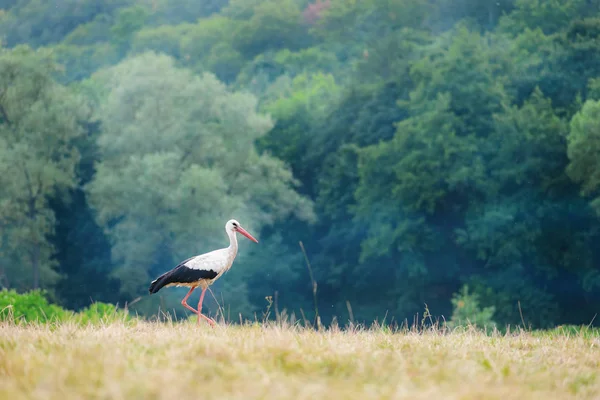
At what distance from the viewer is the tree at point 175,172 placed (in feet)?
124

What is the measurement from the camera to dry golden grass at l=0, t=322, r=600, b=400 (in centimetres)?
536

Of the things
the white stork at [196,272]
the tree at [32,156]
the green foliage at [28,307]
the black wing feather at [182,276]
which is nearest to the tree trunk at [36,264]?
the tree at [32,156]

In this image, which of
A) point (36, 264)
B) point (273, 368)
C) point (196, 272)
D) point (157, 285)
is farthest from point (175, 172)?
A: point (273, 368)

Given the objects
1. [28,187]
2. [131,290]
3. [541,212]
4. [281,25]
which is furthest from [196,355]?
[281,25]

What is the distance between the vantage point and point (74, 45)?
69250 millimetres

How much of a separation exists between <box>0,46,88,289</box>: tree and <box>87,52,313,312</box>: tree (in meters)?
1.75

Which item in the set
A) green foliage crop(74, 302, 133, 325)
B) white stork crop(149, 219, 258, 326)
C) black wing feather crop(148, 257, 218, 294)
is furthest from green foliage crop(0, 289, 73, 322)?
black wing feather crop(148, 257, 218, 294)

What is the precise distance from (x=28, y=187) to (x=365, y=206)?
606 inches

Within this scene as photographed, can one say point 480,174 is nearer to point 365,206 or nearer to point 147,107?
point 365,206

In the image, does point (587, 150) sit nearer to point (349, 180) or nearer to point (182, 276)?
point (349, 180)

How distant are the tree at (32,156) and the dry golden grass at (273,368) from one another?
32.3 m

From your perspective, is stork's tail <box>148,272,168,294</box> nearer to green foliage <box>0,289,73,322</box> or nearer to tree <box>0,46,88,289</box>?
green foliage <box>0,289,73,322</box>

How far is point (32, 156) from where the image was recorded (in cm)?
4044

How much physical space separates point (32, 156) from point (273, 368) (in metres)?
36.5
